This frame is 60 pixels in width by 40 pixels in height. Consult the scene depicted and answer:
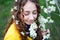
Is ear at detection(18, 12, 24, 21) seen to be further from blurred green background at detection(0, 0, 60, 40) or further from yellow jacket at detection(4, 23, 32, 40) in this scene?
blurred green background at detection(0, 0, 60, 40)

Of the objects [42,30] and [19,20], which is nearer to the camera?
[19,20]

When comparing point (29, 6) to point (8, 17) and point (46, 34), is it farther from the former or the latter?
point (8, 17)

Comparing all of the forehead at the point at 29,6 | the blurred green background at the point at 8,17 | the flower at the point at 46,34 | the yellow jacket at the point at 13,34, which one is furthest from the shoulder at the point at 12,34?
the blurred green background at the point at 8,17

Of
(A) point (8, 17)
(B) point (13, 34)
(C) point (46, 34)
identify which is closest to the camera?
(B) point (13, 34)

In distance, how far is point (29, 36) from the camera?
357cm

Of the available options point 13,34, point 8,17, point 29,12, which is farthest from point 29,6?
point 8,17

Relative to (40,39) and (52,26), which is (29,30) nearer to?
(40,39)

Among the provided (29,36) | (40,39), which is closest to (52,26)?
(40,39)

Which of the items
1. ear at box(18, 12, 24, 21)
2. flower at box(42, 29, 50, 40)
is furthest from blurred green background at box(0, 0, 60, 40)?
ear at box(18, 12, 24, 21)

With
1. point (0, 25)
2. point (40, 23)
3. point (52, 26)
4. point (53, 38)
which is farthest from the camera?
point (0, 25)

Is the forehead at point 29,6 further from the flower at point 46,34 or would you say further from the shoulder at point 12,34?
the flower at point 46,34

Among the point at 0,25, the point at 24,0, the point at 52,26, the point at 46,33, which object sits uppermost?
the point at 24,0

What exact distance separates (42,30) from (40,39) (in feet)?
0.38

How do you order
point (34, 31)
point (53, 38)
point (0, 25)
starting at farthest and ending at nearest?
point (0, 25) → point (53, 38) → point (34, 31)
